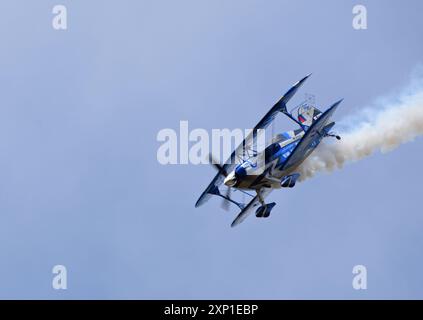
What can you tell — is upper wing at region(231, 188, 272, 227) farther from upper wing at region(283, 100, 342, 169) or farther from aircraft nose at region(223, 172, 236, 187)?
aircraft nose at region(223, 172, 236, 187)

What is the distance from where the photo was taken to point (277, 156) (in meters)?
45.0

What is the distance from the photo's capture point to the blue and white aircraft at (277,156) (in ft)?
146

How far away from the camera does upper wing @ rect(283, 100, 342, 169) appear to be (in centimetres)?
4497

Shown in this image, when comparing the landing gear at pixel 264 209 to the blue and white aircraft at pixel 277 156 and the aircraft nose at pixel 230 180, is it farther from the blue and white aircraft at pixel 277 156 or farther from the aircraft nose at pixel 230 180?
the aircraft nose at pixel 230 180

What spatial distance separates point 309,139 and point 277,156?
182 centimetres

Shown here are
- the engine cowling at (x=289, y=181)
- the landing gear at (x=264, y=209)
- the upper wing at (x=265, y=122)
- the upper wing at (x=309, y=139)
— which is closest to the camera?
the engine cowling at (x=289, y=181)

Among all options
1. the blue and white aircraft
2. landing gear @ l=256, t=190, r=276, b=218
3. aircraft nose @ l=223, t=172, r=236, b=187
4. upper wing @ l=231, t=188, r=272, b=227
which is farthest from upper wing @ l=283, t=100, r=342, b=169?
upper wing @ l=231, t=188, r=272, b=227

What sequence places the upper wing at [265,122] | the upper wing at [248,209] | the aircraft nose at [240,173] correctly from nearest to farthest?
the aircraft nose at [240,173], the upper wing at [265,122], the upper wing at [248,209]

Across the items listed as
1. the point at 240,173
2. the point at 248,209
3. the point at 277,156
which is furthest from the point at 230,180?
the point at 248,209

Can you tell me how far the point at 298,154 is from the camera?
4547cm

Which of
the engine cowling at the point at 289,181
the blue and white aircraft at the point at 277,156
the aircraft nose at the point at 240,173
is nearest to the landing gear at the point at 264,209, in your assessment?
the blue and white aircraft at the point at 277,156

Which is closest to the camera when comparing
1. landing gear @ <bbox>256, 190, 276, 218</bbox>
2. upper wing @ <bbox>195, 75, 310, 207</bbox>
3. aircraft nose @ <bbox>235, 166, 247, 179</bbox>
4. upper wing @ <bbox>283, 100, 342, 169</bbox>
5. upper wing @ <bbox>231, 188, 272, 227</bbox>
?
aircraft nose @ <bbox>235, 166, 247, 179</bbox>
